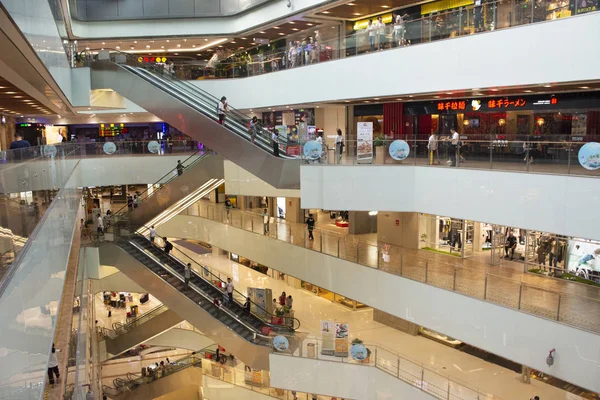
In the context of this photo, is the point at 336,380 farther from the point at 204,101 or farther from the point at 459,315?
the point at 204,101

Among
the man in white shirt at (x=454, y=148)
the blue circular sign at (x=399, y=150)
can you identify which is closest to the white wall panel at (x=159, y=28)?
the blue circular sign at (x=399, y=150)

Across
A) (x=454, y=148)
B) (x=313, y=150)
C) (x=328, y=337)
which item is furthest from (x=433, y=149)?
(x=328, y=337)

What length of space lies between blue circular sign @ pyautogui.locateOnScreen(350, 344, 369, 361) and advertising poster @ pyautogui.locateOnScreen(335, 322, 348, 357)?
0.28 metres

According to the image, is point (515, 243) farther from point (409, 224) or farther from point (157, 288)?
point (157, 288)

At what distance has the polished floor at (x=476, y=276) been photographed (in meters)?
12.3

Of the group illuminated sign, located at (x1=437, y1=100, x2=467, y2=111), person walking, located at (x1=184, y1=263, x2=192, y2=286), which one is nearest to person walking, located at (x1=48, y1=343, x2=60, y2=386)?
person walking, located at (x1=184, y1=263, x2=192, y2=286)

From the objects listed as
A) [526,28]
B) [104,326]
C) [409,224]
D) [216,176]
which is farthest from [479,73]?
[104,326]

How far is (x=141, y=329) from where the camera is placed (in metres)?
26.1

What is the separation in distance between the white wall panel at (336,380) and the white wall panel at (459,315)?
6.48 feet

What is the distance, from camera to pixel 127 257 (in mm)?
21844

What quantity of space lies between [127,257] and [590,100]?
17.5 m

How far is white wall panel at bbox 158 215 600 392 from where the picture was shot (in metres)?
11.5

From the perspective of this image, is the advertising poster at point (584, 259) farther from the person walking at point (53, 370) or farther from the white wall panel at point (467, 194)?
the person walking at point (53, 370)

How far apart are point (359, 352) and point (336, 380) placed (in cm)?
127
